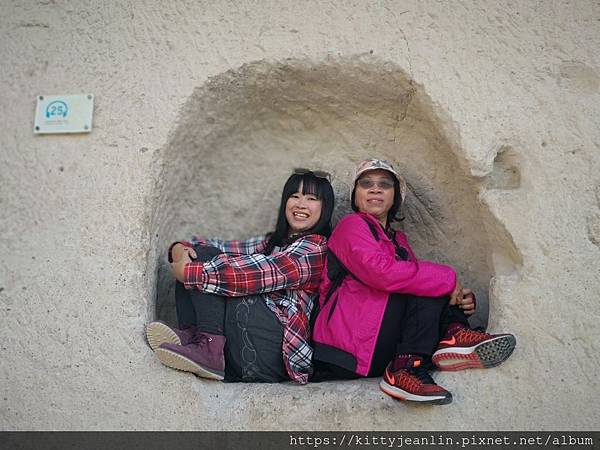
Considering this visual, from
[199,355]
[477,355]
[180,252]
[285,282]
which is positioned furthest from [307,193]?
[477,355]

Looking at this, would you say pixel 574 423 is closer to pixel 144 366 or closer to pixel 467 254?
pixel 467 254

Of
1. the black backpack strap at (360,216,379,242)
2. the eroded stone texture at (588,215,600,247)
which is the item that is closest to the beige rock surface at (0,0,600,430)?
the eroded stone texture at (588,215,600,247)

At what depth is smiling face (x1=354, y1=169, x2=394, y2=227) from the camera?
2.71 meters

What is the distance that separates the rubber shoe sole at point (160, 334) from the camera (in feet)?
7.63

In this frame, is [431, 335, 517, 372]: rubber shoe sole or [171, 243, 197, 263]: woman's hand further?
[171, 243, 197, 263]: woman's hand

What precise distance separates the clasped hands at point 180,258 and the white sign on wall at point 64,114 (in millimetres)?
511

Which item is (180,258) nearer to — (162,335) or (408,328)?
(162,335)

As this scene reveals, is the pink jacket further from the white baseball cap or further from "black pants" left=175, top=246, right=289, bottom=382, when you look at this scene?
the white baseball cap

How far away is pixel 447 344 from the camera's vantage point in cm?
237

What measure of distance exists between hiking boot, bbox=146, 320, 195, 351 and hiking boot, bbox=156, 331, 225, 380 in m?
0.03

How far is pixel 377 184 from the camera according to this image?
2723mm

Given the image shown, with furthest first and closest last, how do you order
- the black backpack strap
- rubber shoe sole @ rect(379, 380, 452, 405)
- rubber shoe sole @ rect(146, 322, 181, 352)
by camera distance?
the black backpack strap < rubber shoe sole @ rect(146, 322, 181, 352) < rubber shoe sole @ rect(379, 380, 452, 405)

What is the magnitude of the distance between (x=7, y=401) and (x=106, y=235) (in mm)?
602

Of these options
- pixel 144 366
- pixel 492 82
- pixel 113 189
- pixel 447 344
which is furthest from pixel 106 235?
pixel 492 82
